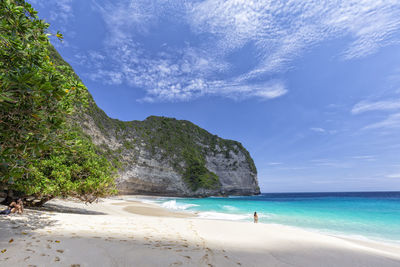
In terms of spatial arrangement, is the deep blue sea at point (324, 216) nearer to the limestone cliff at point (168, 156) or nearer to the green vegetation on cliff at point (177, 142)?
the limestone cliff at point (168, 156)

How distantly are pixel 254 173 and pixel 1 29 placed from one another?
8429 centimetres

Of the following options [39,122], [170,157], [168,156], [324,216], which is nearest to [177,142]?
[170,157]

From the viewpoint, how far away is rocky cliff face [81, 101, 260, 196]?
44.1 metres

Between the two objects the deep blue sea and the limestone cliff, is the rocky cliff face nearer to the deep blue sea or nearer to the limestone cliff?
the limestone cliff

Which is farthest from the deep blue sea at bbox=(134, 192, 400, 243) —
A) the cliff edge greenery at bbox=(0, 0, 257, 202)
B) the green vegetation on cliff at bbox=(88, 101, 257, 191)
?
the green vegetation on cliff at bbox=(88, 101, 257, 191)

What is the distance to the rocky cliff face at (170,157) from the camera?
4412 centimetres

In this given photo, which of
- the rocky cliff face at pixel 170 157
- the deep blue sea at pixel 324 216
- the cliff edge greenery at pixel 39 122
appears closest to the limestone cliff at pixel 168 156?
the rocky cliff face at pixel 170 157

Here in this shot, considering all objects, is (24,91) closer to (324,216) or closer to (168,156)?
(324,216)

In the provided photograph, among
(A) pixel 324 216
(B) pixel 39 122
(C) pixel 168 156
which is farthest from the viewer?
(C) pixel 168 156

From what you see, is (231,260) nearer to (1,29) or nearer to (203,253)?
(203,253)

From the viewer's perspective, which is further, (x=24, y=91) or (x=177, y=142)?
(x=177, y=142)

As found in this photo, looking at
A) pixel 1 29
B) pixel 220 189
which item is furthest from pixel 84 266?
pixel 220 189

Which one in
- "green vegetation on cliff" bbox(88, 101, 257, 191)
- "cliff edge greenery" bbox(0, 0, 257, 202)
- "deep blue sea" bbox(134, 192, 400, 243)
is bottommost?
"deep blue sea" bbox(134, 192, 400, 243)

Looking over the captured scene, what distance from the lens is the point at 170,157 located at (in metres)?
57.3
